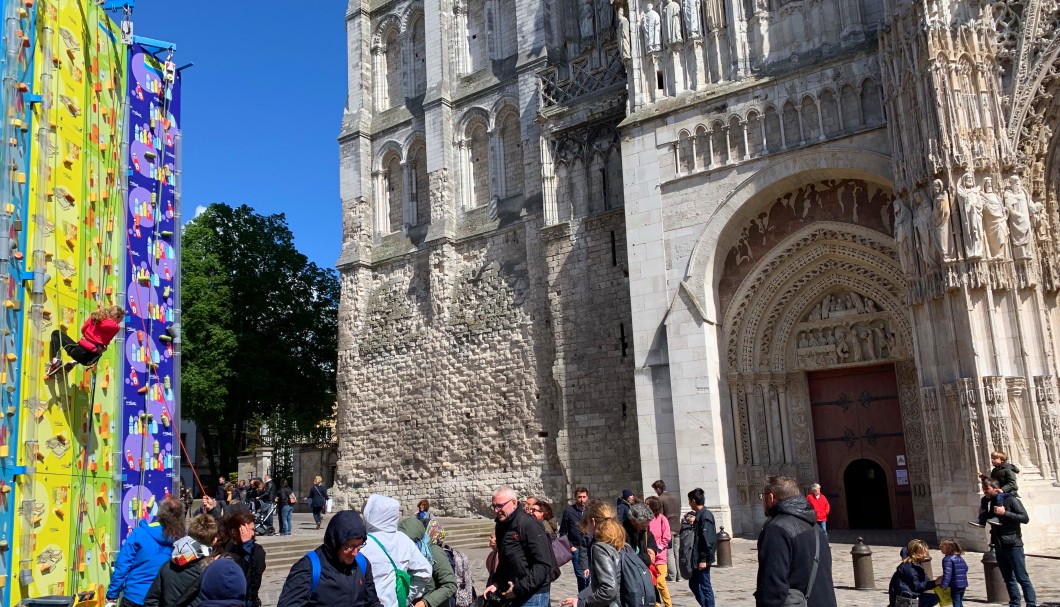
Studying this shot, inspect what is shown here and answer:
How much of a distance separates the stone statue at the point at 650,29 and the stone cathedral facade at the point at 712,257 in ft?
0.25

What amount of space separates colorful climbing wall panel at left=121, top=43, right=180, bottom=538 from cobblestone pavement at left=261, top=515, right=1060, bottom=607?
2.30 m

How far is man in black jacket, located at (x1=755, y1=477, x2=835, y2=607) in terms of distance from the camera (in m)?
4.37

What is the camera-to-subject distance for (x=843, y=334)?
16.2 metres

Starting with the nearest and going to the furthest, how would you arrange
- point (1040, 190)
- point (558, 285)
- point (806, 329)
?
point (1040, 190), point (806, 329), point (558, 285)

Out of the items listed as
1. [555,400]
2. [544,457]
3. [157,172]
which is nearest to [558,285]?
[555,400]

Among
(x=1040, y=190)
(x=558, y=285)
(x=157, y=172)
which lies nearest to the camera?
(x=157, y=172)

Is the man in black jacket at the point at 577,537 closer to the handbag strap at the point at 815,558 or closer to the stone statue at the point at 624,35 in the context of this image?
the handbag strap at the point at 815,558

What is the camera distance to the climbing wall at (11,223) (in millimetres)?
8477

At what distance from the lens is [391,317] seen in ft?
76.7

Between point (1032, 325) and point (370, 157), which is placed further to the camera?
point (370, 157)

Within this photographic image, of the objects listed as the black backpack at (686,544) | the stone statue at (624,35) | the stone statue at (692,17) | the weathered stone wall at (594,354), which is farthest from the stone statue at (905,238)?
the stone statue at (624,35)

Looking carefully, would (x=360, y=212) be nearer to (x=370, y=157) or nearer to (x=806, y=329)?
(x=370, y=157)

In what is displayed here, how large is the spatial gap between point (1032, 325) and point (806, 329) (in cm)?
418

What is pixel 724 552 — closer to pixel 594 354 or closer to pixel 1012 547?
pixel 1012 547
